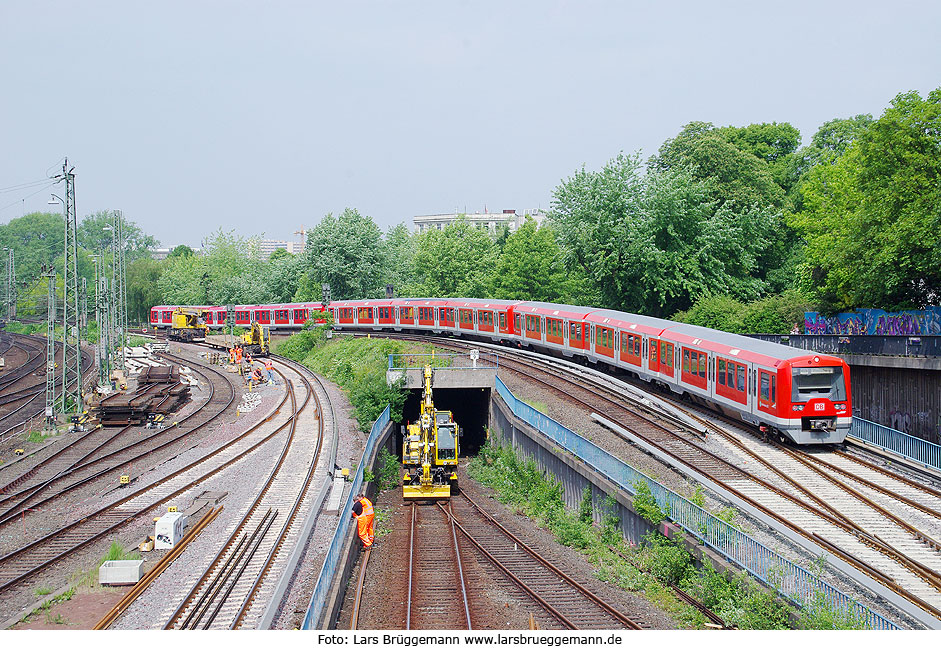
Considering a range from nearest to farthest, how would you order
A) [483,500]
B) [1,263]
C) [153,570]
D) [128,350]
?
1. [153,570]
2. [483,500]
3. [128,350]
4. [1,263]

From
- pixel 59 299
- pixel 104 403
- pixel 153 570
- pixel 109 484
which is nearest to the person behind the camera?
pixel 153 570

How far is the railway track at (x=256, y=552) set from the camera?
13.2 m

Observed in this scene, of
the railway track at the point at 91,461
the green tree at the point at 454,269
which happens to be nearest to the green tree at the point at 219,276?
the green tree at the point at 454,269

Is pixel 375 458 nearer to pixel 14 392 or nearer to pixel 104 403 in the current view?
pixel 104 403

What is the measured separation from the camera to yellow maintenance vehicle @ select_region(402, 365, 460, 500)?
79.0 feet

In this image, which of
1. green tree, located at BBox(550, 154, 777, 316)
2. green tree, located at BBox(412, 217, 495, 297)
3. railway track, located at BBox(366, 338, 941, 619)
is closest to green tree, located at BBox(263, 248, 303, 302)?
green tree, located at BBox(412, 217, 495, 297)

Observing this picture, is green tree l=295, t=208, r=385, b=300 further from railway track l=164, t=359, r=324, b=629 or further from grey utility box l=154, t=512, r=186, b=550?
grey utility box l=154, t=512, r=186, b=550

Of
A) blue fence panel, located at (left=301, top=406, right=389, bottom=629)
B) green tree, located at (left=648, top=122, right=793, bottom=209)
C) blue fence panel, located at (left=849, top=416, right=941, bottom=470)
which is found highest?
green tree, located at (left=648, top=122, right=793, bottom=209)

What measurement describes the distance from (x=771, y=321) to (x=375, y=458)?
20399 mm

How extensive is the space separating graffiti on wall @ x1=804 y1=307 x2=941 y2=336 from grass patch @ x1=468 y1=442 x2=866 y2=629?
41.7 ft

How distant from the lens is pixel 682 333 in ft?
88.5

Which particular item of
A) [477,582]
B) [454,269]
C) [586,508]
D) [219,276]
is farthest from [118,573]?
[219,276]

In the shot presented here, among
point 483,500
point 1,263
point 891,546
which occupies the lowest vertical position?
point 483,500

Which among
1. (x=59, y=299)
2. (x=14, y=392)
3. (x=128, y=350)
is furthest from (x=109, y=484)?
(x=59, y=299)
